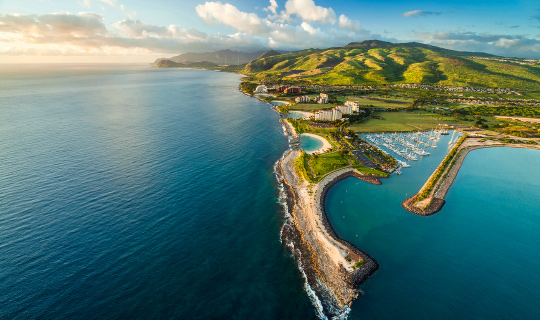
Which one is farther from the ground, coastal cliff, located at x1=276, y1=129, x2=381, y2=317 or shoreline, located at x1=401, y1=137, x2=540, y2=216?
shoreline, located at x1=401, y1=137, x2=540, y2=216

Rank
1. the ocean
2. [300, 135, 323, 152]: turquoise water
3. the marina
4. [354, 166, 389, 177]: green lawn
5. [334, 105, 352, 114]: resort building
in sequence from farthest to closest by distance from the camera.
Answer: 1. [334, 105, 352, 114]: resort building
2. [300, 135, 323, 152]: turquoise water
3. the marina
4. [354, 166, 389, 177]: green lawn
5. the ocean

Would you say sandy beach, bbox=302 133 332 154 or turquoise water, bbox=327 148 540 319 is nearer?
turquoise water, bbox=327 148 540 319

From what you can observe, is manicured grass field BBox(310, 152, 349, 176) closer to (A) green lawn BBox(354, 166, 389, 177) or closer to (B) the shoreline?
(A) green lawn BBox(354, 166, 389, 177)

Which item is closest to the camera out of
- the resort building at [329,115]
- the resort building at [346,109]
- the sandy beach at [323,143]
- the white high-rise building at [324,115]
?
the sandy beach at [323,143]

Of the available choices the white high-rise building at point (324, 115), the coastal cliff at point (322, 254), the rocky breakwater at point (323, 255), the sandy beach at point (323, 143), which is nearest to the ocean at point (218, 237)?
the rocky breakwater at point (323, 255)

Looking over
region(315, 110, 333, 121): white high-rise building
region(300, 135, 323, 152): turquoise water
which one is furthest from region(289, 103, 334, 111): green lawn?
region(300, 135, 323, 152): turquoise water

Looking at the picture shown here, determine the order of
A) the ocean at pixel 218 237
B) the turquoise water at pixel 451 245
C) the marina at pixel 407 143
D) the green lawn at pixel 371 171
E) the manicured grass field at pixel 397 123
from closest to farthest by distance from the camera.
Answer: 1. the ocean at pixel 218 237
2. the turquoise water at pixel 451 245
3. the green lawn at pixel 371 171
4. the marina at pixel 407 143
5. the manicured grass field at pixel 397 123

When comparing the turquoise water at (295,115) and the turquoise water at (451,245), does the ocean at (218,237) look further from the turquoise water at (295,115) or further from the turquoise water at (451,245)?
the turquoise water at (295,115)
